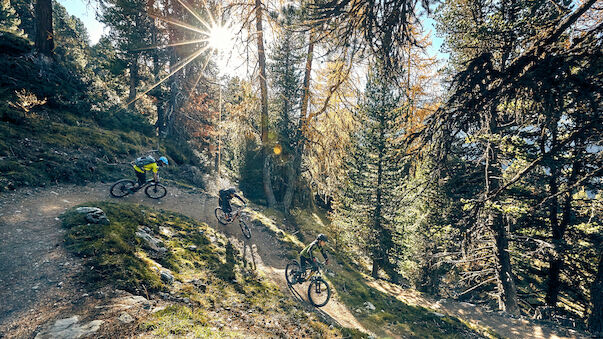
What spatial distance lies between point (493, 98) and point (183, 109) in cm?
2590

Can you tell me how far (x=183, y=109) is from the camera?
24375 mm

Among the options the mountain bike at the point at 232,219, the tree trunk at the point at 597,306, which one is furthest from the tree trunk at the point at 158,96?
the tree trunk at the point at 597,306

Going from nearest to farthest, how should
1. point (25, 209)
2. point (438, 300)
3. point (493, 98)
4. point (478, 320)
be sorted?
point (493, 98)
point (25, 209)
point (478, 320)
point (438, 300)

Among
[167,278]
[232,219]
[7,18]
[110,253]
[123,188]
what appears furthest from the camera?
[7,18]

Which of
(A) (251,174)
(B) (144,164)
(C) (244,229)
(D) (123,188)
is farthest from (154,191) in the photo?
(A) (251,174)

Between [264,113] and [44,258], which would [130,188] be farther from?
[264,113]

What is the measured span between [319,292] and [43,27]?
2139cm

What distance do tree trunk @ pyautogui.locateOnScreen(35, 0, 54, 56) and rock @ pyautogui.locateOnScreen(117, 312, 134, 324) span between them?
18.7 meters

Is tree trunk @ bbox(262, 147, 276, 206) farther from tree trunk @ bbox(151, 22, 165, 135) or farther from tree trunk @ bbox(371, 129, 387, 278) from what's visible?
tree trunk @ bbox(151, 22, 165, 135)

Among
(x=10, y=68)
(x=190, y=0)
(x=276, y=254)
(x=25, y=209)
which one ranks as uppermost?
(x=190, y=0)

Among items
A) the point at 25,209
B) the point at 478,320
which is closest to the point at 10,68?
the point at 25,209

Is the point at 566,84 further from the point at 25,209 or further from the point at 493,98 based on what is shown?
the point at 25,209

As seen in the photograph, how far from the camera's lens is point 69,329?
3646 millimetres

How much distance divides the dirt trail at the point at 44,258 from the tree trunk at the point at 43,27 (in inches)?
405
